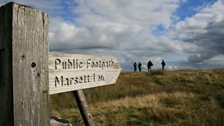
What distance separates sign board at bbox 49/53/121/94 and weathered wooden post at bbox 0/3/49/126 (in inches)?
15.3

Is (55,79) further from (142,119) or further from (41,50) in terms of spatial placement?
→ (142,119)

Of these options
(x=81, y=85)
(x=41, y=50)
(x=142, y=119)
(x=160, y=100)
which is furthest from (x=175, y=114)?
(x=41, y=50)

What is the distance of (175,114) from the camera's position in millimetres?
10086

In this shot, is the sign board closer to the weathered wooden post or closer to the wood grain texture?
the weathered wooden post

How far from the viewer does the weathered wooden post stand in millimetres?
2100

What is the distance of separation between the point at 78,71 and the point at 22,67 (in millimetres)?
991

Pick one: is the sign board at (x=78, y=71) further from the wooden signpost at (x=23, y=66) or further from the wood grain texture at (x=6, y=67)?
the wood grain texture at (x=6, y=67)

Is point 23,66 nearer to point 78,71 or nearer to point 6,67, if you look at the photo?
point 6,67

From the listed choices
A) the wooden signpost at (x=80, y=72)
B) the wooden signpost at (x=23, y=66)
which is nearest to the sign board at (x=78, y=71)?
the wooden signpost at (x=80, y=72)

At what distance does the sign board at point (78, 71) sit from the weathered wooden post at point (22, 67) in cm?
39

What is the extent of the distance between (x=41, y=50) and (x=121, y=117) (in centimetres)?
815

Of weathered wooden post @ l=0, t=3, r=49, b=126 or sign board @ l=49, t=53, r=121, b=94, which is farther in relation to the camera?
sign board @ l=49, t=53, r=121, b=94

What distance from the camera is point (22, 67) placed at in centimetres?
215

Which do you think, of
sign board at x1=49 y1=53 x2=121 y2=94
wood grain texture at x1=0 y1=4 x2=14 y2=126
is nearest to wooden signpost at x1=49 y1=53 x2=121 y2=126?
sign board at x1=49 y1=53 x2=121 y2=94
